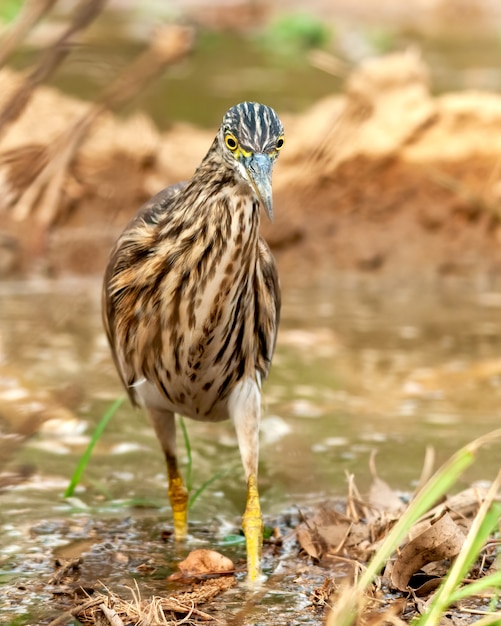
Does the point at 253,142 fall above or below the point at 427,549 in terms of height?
above

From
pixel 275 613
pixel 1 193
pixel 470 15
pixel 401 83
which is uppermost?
pixel 470 15

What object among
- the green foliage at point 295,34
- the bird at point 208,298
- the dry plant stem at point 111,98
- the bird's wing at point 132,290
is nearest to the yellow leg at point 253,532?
the bird at point 208,298

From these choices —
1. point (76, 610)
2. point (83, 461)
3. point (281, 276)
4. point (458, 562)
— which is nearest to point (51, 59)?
point (458, 562)

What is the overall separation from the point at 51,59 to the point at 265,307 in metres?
2.77

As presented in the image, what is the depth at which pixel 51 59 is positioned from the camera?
184 centimetres

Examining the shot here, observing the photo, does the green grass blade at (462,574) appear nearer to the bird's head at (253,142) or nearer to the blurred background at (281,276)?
the blurred background at (281,276)

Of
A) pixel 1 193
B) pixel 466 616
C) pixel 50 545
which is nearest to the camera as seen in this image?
pixel 1 193

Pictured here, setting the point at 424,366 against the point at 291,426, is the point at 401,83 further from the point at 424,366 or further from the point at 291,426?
the point at 291,426

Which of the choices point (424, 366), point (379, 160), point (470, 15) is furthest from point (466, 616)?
point (470, 15)

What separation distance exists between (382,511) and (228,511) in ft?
2.44

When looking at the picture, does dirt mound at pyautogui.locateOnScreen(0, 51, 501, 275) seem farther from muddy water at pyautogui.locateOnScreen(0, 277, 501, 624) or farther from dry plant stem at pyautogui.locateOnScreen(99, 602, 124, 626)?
dry plant stem at pyautogui.locateOnScreen(99, 602, 124, 626)

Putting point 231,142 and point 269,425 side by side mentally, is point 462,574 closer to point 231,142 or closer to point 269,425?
point 231,142

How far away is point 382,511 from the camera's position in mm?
4676

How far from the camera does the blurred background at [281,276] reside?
2.19m
